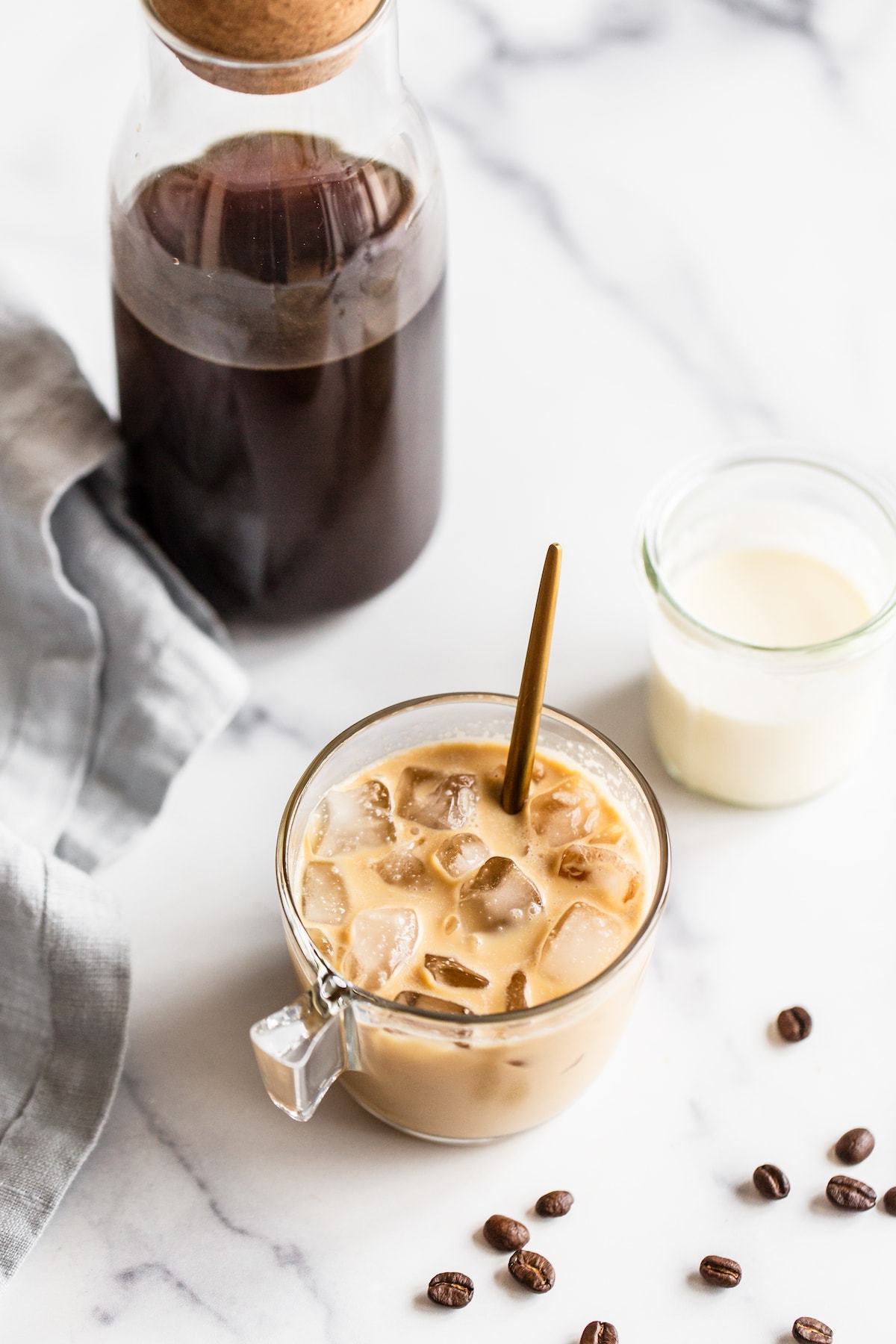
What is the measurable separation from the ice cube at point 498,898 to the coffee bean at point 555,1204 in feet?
0.83

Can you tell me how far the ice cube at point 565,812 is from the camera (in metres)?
1.51

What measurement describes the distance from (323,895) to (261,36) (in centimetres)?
74

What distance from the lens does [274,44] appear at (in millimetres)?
1370

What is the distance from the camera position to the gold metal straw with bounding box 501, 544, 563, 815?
136 cm

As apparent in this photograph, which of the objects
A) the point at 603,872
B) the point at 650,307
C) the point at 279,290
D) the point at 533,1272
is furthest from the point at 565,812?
the point at 650,307

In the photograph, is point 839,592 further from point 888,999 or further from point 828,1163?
point 828,1163

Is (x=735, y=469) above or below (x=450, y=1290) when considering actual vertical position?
above

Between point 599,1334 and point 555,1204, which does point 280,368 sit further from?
point 599,1334

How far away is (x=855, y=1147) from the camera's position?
1.50 meters

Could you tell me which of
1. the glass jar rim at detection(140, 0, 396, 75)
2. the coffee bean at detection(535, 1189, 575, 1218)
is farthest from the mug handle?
the glass jar rim at detection(140, 0, 396, 75)

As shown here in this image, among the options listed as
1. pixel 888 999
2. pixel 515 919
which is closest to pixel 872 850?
pixel 888 999

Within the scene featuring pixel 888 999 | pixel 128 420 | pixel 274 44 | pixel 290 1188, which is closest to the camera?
pixel 274 44

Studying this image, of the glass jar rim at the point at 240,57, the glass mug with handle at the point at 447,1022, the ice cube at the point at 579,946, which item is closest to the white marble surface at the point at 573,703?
the glass mug with handle at the point at 447,1022

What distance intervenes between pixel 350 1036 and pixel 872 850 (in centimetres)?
62
